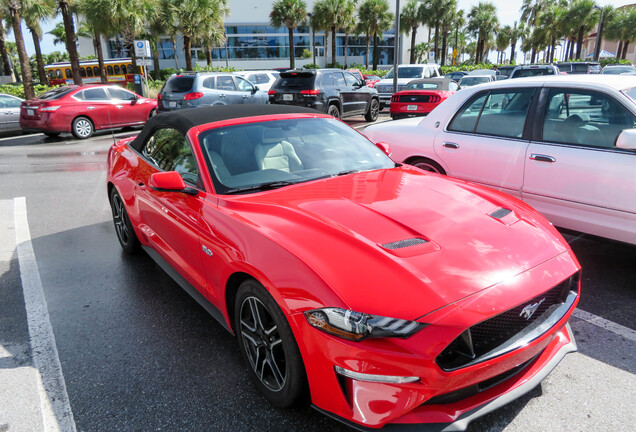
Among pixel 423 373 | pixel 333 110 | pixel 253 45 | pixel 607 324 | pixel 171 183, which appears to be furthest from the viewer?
pixel 253 45

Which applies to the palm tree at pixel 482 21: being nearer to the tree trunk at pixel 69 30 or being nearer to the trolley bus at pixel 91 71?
the trolley bus at pixel 91 71

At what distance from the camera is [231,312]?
2736 millimetres

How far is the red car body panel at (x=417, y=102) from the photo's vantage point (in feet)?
42.4

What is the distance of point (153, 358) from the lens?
3.00m

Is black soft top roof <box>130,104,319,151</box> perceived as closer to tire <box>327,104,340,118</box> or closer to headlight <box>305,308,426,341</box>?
headlight <box>305,308,426,341</box>

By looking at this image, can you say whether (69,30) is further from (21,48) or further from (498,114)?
(498,114)

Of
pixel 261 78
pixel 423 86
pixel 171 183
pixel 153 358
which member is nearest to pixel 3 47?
pixel 261 78

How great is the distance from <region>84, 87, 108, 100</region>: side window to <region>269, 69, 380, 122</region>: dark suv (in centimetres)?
550

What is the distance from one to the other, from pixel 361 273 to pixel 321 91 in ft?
40.5

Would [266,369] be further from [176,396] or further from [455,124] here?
[455,124]

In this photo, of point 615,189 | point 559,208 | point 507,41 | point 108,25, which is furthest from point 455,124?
point 507,41

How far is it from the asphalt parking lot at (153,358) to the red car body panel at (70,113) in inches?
395

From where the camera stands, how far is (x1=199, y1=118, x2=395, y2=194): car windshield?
10.2ft

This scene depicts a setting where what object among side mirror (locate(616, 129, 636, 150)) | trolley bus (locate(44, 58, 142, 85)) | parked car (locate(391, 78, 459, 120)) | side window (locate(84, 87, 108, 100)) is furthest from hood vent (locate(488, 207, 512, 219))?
trolley bus (locate(44, 58, 142, 85))
